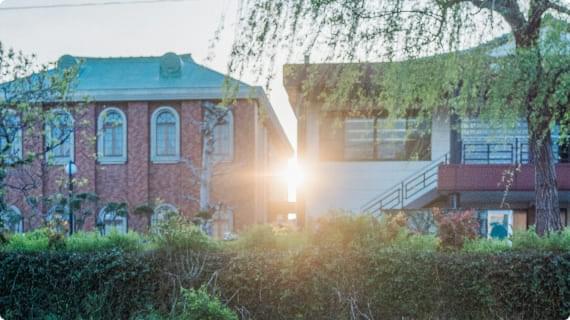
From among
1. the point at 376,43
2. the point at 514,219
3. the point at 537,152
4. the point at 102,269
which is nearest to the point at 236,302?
the point at 102,269

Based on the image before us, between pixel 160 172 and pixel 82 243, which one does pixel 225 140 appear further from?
pixel 82 243

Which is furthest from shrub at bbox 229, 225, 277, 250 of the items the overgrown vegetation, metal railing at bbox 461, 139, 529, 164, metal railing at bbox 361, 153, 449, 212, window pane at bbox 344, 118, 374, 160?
metal railing at bbox 461, 139, 529, 164

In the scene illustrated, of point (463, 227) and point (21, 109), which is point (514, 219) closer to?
point (463, 227)

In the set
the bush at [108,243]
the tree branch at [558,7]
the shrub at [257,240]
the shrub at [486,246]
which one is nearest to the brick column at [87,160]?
the bush at [108,243]

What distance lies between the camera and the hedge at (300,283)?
7.11 m

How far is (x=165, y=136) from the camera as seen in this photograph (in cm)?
1952

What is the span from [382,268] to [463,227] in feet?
4.08

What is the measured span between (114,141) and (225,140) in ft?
11.7

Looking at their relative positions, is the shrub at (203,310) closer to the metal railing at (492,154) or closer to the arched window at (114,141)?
the metal railing at (492,154)

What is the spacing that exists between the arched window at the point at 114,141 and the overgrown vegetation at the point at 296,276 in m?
11.5

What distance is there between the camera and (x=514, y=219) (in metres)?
16.4

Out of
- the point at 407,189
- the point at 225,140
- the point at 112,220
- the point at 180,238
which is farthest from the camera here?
the point at 225,140

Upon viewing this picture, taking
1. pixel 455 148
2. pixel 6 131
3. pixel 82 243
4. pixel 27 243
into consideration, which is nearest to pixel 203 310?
pixel 82 243

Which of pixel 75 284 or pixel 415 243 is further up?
pixel 415 243
